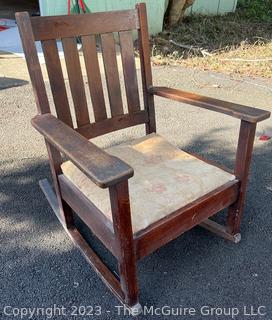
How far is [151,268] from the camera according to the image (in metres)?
1.51

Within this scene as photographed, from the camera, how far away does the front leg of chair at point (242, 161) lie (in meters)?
1.34

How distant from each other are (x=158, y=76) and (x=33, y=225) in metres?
2.41

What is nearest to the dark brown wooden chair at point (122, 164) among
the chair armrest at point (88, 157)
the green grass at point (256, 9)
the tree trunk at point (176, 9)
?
the chair armrest at point (88, 157)

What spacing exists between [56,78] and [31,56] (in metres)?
0.14

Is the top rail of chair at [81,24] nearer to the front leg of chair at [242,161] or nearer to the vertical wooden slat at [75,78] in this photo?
the vertical wooden slat at [75,78]

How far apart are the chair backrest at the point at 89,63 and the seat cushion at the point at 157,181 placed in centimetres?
18

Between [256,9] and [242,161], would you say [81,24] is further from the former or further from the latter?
[256,9]

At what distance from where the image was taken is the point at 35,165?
221cm

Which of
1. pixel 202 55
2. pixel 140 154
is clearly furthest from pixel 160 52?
pixel 140 154

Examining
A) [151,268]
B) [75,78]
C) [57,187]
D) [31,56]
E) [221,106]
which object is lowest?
[151,268]

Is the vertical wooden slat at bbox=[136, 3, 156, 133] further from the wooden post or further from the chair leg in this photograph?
the wooden post

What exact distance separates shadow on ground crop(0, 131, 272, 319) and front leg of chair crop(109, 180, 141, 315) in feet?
0.34

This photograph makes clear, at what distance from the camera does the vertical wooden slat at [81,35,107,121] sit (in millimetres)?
1519


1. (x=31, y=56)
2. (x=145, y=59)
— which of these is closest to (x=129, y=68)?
(x=145, y=59)
